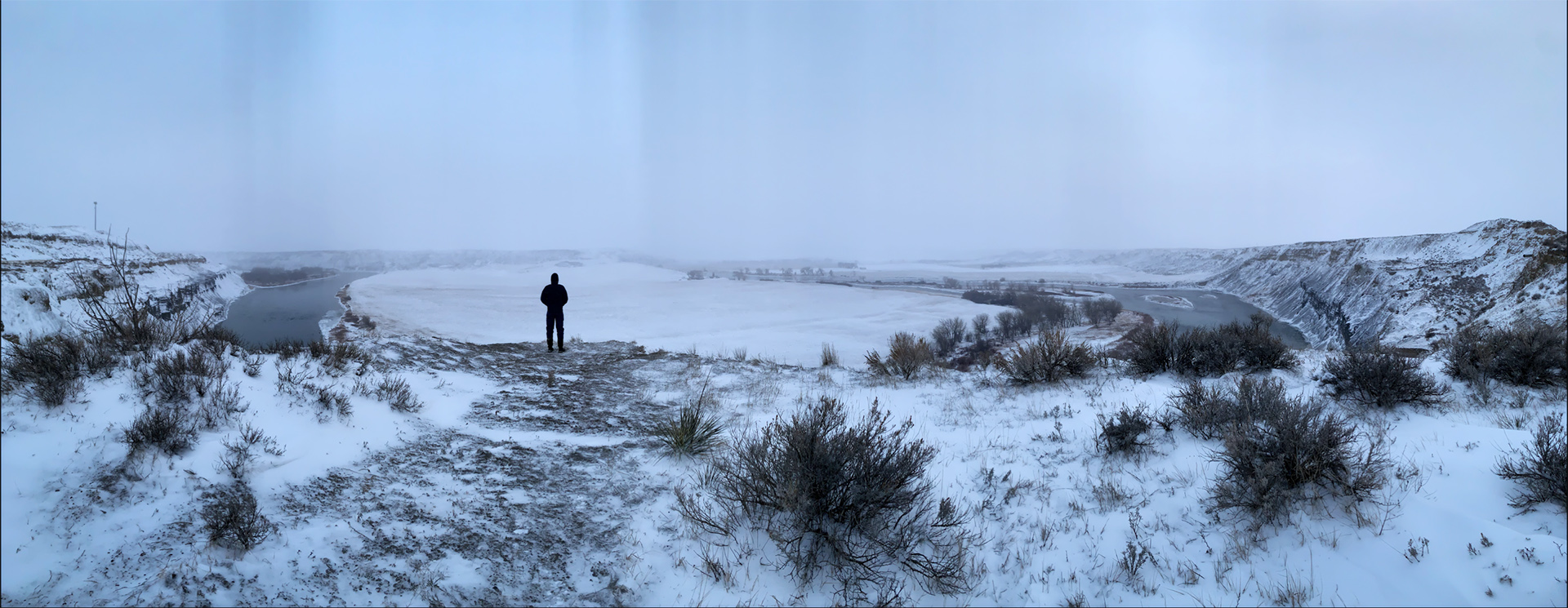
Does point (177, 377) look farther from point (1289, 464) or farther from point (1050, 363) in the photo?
point (1050, 363)

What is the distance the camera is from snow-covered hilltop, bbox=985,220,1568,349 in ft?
29.0

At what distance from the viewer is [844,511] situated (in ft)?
11.2

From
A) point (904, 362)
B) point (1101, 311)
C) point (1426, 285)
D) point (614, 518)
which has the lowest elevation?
point (1101, 311)

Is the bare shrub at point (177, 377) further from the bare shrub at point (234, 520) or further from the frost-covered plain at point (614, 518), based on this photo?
the bare shrub at point (234, 520)

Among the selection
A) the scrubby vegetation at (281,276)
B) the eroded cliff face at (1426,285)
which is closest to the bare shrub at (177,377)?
the eroded cliff face at (1426,285)

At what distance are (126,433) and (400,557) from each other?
6.93ft

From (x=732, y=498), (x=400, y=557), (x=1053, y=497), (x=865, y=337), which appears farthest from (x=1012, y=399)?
(x=865, y=337)

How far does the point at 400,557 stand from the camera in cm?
297

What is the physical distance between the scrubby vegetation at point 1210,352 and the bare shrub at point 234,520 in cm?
910

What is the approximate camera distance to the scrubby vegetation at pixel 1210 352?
6797 millimetres

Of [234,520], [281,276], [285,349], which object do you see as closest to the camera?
[234,520]

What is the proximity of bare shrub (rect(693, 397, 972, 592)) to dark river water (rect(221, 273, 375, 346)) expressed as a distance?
19413 millimetres

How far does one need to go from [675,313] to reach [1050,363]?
1357 inches

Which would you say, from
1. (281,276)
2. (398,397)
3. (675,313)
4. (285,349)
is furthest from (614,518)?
(281,276)
